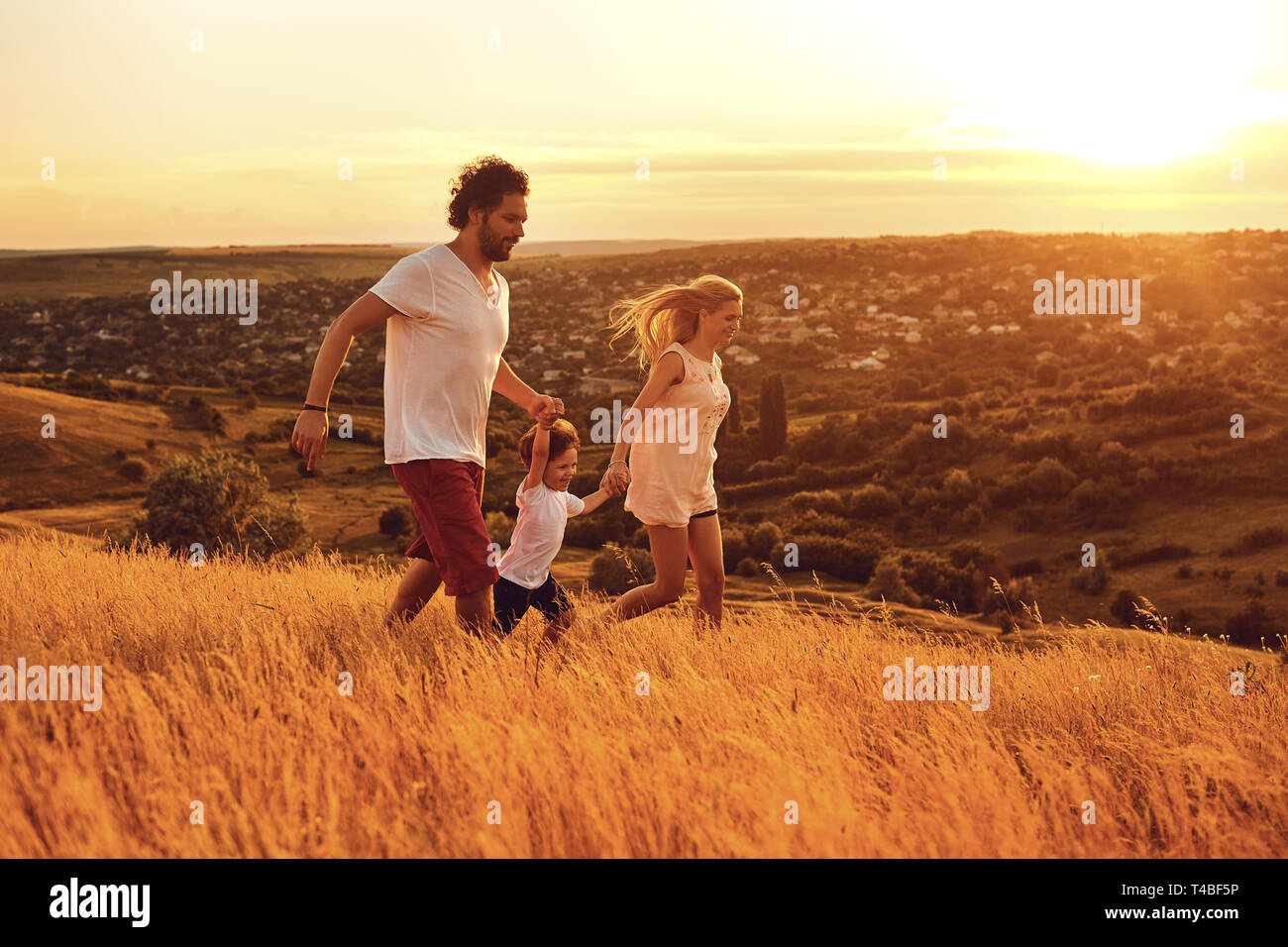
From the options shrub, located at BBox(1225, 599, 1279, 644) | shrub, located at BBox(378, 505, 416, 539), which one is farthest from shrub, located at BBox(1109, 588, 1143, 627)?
shrub, located at BBox(378, 505, 416, 539)

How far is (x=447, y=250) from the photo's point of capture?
464cm

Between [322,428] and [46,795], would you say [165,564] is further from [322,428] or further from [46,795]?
[46,795]

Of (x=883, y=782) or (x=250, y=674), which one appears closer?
(x=883, y=782)

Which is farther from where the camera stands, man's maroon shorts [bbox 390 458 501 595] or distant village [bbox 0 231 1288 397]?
distant village [bbox 0 231 1288 397]

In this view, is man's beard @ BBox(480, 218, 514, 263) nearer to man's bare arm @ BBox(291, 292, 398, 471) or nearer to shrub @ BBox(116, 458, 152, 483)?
man's bare arm @ BBox(291, 292, 398, 471)

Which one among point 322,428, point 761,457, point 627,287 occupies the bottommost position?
point 761,457

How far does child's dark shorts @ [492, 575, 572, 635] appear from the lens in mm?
5027

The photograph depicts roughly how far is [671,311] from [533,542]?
1432mm

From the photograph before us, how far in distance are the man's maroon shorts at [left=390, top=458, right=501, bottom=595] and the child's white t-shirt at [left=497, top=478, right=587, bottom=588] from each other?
17.1 inches

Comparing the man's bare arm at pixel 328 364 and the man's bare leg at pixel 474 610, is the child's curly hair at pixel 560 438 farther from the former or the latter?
the man's bare arm at pixel 328 364

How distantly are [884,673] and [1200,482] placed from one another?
26005 millimetres

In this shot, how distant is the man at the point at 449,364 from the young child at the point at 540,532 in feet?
1.06

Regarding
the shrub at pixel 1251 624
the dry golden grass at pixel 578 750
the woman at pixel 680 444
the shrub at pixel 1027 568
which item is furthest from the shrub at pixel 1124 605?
the woman at pixel 680 444
